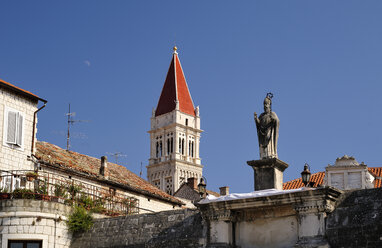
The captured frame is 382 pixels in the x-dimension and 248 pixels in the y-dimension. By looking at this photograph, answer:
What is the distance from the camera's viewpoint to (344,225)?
14922 mm

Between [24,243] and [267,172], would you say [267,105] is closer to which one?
[267,172]

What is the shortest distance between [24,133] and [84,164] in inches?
287

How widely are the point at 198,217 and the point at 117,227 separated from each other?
2945mm

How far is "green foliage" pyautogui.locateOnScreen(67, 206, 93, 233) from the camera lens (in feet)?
64.1

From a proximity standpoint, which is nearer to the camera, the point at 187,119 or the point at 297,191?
the point at 297,191

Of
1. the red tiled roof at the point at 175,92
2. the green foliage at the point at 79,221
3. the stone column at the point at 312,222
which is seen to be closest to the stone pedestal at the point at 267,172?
the stone column at the point at 312,222

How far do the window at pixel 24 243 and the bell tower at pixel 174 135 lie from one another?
8631 cm

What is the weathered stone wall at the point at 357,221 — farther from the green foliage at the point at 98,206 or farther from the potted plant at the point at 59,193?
the potted plant at the point at 59,193

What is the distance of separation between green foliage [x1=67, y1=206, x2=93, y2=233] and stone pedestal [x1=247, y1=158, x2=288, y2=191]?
19.8ft

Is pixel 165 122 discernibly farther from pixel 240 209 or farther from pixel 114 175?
pixel 240 209

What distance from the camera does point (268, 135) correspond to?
16891mm

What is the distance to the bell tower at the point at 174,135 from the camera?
107 metres

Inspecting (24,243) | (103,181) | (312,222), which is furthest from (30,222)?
(103,181)

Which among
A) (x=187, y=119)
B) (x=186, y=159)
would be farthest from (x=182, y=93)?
(x=186, y=159)
